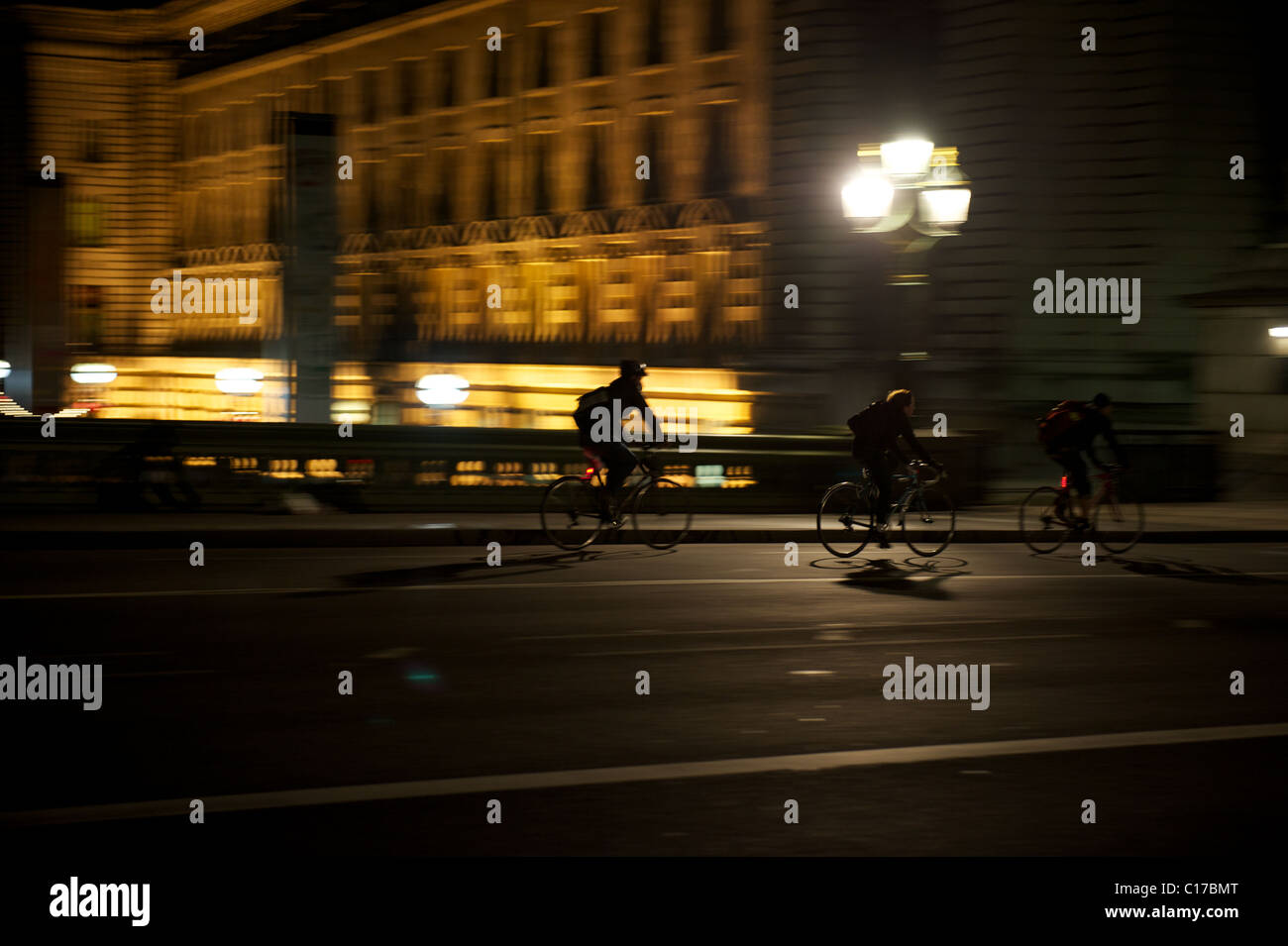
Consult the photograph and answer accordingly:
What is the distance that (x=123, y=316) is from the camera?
3398 inches

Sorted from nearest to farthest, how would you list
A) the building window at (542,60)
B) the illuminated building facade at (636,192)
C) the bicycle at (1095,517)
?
1. the bicycle at (1095,517)
2. the illuminated building facade at (636,192)
3. the building window at (542,60)

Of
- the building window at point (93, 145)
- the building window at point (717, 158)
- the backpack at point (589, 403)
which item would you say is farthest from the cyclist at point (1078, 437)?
the building window at point (93, 145)

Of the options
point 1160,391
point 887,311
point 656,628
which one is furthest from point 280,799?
point 887,311

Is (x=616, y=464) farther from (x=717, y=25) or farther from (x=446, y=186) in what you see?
(x=446, y=186)

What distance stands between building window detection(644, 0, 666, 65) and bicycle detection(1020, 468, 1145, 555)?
41.1m

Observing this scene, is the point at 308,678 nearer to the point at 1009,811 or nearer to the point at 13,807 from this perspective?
the point at 13,807

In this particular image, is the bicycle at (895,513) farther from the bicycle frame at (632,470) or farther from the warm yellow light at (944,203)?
Answer: the warm yellow light at (944,203)

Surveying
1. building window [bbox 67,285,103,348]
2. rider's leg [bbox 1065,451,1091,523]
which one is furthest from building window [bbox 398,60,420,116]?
rider's leg [bbox 1065,451,1091,523]

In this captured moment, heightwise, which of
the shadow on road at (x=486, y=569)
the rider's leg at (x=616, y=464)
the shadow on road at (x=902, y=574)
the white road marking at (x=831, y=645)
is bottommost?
the shadow on road at (x=902, y=574)

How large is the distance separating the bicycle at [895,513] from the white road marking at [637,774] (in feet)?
26.9

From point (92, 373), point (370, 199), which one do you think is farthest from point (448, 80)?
point (92, 373)

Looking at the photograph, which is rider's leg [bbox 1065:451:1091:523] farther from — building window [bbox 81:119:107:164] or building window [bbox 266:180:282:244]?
building window [bbox 81:119:107:164]

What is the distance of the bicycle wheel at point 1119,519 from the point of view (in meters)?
17.2

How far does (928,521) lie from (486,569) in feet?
14.2
